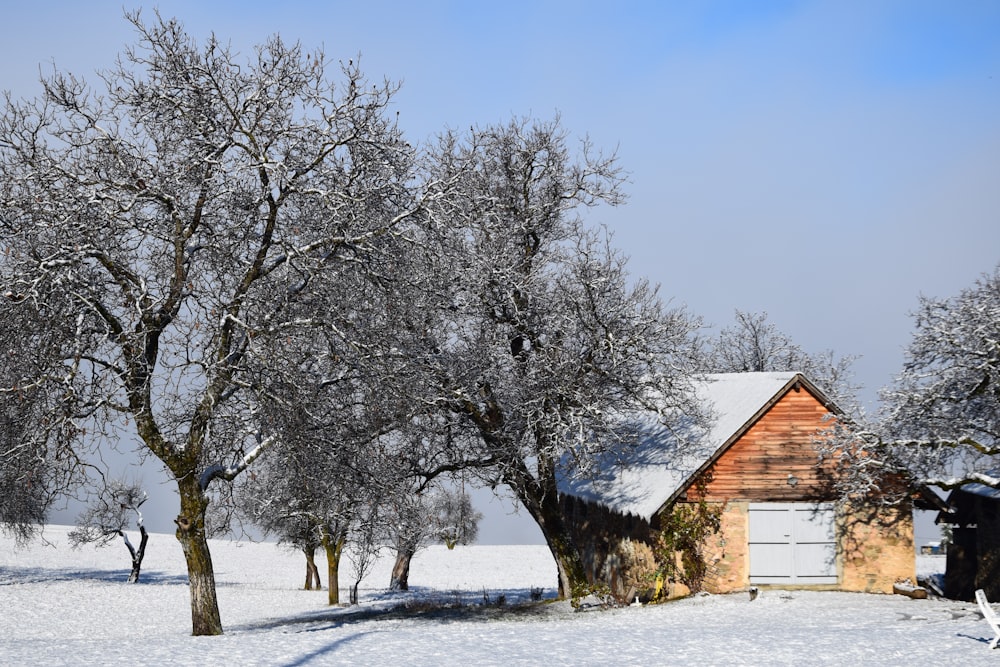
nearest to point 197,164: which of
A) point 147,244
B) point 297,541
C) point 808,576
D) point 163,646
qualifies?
point 147,244

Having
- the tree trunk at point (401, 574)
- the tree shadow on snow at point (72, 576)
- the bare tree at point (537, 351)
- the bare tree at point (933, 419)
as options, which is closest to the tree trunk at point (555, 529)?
the bare tree at point (537, 351)

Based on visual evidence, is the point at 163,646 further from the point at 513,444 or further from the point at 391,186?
the point at 513,444

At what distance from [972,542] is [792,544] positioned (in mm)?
8675

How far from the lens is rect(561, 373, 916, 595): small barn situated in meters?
27.7

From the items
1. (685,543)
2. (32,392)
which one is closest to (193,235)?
(32,392)

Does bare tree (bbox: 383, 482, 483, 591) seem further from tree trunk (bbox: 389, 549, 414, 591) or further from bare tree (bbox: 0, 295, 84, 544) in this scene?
bare tree (bbox: 0, 295, 84, 544)

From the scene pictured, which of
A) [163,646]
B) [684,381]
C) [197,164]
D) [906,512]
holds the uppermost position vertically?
[197,164]

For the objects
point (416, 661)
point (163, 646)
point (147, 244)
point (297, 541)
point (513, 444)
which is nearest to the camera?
point (416, 661)

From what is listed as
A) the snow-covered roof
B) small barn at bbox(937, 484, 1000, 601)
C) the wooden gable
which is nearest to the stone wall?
the wooden gable

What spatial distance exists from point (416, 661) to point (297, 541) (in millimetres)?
31075

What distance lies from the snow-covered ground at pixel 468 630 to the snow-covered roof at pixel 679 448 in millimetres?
3166

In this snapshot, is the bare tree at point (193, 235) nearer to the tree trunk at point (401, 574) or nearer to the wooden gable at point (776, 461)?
the wooden gable at point (776, 461)

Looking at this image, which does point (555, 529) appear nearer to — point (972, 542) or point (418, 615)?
point (418, 615)

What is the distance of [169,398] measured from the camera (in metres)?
18.9
